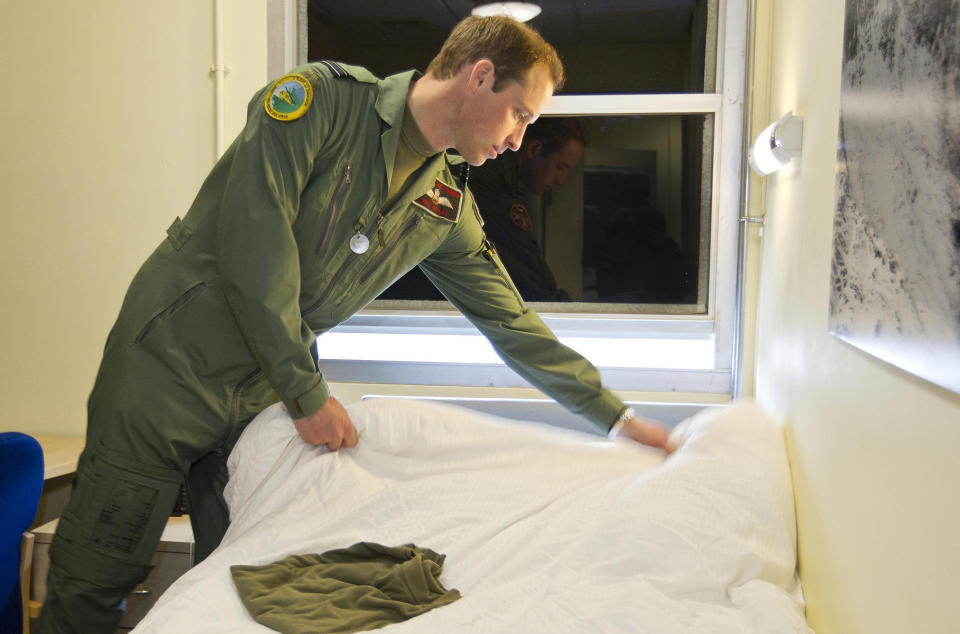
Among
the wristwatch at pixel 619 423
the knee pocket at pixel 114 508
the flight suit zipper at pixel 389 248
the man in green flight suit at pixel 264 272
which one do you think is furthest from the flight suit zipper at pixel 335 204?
the wristwatch at pixel 619 423

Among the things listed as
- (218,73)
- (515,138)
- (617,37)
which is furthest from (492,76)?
(218,73)

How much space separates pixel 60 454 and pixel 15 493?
2.01ft

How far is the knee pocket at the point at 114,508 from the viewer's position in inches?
58.5

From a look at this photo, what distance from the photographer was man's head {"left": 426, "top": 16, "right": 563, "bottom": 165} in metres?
1.52

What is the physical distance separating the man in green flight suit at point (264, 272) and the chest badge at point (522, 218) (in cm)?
82

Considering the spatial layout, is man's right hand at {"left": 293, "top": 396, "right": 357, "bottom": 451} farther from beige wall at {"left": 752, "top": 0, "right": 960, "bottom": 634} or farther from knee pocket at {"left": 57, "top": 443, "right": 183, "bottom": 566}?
beige wall at {"left": 752, "top": 0, "right": 960, "bottom": 634}

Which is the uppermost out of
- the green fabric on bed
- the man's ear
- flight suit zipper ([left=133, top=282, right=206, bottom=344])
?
the man's ear

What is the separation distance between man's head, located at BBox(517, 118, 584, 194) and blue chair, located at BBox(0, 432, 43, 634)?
151cm

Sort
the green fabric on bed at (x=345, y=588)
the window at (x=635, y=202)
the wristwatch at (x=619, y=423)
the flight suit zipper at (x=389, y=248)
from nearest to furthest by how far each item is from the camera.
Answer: the green fabric on bed at (x=345, y=588)
the flight suit zipper at (x=389, y=248)
the wristwatch at (x=619, y=423)
the window at (x=635, y=202)

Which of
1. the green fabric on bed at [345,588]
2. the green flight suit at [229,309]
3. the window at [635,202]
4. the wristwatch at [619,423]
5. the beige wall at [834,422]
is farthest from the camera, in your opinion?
the window at [635,202]

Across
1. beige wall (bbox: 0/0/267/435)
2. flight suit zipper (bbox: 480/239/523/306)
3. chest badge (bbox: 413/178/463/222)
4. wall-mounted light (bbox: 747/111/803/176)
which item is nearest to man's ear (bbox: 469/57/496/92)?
chest badge (bbox: 413/178/463/222)

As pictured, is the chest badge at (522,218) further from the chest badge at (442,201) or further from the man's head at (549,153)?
the chest badge at (442,201)

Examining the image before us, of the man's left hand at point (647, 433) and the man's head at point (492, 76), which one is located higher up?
the man's head at point (492, 76)

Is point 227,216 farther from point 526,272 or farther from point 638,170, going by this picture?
point 638,170
